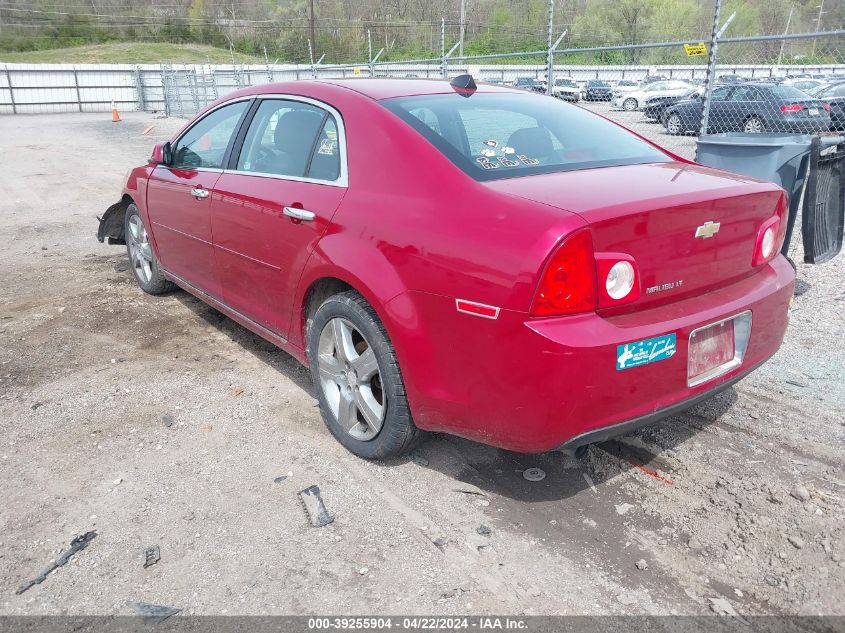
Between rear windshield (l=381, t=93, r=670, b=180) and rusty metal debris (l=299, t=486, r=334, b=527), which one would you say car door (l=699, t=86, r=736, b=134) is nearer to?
rear windshield (l=381, t=93, r=670, b=180)

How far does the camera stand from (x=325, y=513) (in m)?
2.81

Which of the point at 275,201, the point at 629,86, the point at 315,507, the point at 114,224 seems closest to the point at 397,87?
the point at 275,201

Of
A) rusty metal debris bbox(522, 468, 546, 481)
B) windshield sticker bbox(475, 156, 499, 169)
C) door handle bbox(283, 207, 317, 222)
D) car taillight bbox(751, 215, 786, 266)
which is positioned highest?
windshield sticker bbox(475, 156, 499, 169)

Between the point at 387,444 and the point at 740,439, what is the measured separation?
175 cm

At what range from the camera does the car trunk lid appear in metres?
2.42

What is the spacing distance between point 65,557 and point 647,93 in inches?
1222

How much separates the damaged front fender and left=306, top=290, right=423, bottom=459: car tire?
3.42 meters

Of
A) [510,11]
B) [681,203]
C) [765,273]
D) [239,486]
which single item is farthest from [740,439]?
[510,11]

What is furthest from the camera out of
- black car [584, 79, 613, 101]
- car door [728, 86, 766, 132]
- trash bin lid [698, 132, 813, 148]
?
black car [584, 79, 613, 101]

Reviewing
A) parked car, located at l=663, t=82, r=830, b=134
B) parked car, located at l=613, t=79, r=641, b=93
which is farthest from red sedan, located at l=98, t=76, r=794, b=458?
parked car, located at l=613, t=79, r=641, b=93

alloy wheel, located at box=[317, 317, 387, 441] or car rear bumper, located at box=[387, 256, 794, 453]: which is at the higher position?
car rear bumper, located at box=[387, 256, 794, 453]

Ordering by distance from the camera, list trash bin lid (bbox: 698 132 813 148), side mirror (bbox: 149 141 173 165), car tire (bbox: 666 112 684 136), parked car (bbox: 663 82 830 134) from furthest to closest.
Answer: car tire (bbox: 666 112 684 136), parked car (bbox: 663 82 830 134), trash bin lid (bbox: 698 132 813 148), side mirror (bbox: 149 141 173 165)

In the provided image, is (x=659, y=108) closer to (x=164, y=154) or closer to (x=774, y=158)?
(x=774, y=158)

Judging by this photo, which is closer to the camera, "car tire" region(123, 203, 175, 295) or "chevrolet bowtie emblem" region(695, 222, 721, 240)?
"chevrolet bowtie emblem" region(695, 222, 721, 240)
